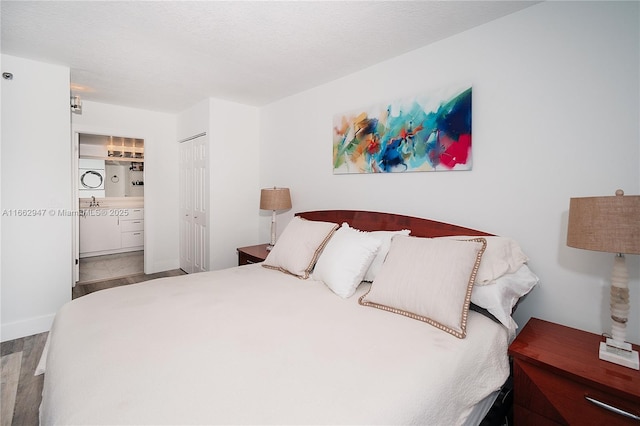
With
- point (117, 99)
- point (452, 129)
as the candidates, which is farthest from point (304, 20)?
point (117, 99)

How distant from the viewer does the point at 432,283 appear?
159 cm

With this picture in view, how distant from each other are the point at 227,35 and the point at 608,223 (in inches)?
96.1

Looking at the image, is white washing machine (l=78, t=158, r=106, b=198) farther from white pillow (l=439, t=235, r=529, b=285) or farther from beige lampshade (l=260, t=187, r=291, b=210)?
white pillow (l=439, t=235, r=529, b=285)

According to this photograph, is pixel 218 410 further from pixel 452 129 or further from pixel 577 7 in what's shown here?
pixel 577 7

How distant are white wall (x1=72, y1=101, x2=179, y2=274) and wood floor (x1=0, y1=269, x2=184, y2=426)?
6.30ft

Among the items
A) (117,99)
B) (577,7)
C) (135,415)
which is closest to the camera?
(135,415)

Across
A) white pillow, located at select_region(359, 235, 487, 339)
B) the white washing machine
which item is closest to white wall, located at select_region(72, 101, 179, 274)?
the white washing machine

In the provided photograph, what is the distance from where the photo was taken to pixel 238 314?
160 cm

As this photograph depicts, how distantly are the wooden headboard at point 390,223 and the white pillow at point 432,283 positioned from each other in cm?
40

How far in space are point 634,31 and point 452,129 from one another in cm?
94

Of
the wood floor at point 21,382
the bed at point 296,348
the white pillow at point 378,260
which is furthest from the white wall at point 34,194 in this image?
the white pillow at point 378,260

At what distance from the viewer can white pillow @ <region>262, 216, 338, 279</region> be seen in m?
2.31

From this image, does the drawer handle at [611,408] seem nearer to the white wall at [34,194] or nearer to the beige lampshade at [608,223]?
the beige lampshade at [608,223]

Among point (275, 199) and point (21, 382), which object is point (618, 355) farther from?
point (21, 382)
